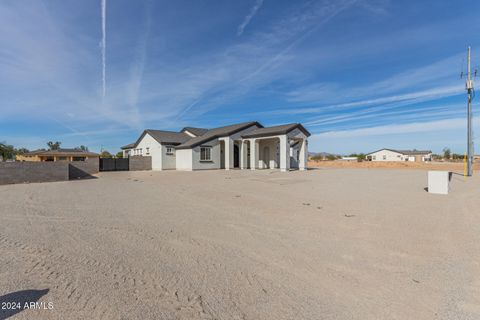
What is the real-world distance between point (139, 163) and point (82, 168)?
754cm

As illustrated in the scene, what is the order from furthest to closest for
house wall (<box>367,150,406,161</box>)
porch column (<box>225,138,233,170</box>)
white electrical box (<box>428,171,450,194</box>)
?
1. house wall (<box>367,150,406,161</box>)
2. porch column (<box>225,138,233,170</box>)
3. white electrical box (<box>428,171,450,194</box>)

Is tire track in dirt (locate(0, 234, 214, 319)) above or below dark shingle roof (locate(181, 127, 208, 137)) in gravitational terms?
below

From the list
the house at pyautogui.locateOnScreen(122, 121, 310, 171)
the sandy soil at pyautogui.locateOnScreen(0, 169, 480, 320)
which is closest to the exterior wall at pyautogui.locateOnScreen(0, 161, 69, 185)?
the sandy soil at pyautogui.locateOnScreen(0, 169, 480, 320)

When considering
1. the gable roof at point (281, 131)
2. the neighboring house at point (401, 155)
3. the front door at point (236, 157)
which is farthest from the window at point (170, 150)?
the neighboring house at point (401, 155)

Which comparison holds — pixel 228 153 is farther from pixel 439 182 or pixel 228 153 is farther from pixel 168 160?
pixel 439 182

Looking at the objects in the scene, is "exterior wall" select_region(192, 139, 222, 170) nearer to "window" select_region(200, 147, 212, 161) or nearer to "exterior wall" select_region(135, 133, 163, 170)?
"window" select_region(200, 147, 212, 161)

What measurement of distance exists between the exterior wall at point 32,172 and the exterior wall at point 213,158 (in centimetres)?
1172

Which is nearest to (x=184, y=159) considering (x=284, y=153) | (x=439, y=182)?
(x=284, y=153)

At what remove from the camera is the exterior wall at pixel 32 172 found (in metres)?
14.4

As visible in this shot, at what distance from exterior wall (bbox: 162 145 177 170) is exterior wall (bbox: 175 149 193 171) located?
32.1 inches

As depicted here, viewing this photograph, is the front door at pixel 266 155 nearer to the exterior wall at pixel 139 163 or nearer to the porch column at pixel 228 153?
the porch column at pixel 228 153

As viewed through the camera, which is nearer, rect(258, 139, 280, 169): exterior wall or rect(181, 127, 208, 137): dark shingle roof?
rect(258, 139, 280, 169): exterior wall

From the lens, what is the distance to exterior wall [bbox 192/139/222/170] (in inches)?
1006

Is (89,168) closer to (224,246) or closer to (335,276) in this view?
(224,246)
